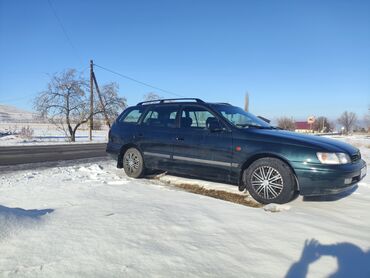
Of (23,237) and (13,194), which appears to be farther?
(13,194)

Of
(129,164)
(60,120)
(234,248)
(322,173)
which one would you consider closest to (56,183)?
(129,164)

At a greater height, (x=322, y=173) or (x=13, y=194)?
(x=322, y=173)

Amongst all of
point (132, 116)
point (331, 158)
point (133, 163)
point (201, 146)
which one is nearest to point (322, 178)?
point (331, 158)

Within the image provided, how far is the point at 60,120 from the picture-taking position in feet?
93.4

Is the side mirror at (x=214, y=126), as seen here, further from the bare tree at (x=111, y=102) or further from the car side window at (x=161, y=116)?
the bare tree at (x=111, y=102)

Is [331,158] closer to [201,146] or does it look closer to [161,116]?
[201,146]

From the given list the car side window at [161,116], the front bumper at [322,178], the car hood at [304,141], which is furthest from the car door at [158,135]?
the front bumper at [322,178]

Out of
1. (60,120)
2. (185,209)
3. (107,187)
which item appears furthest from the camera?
(60,120)

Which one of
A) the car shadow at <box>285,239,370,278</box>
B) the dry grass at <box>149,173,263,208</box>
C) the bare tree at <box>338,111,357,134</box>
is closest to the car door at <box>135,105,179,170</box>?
the dry grass at <box>149,173,263,208</box>

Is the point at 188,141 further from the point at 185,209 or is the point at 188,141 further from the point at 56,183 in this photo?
the point at 56,183

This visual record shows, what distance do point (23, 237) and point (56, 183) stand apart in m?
3.04

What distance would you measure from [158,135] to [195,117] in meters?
0.84

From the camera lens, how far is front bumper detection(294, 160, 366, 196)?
14.7 feet

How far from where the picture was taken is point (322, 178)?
14.7ft
